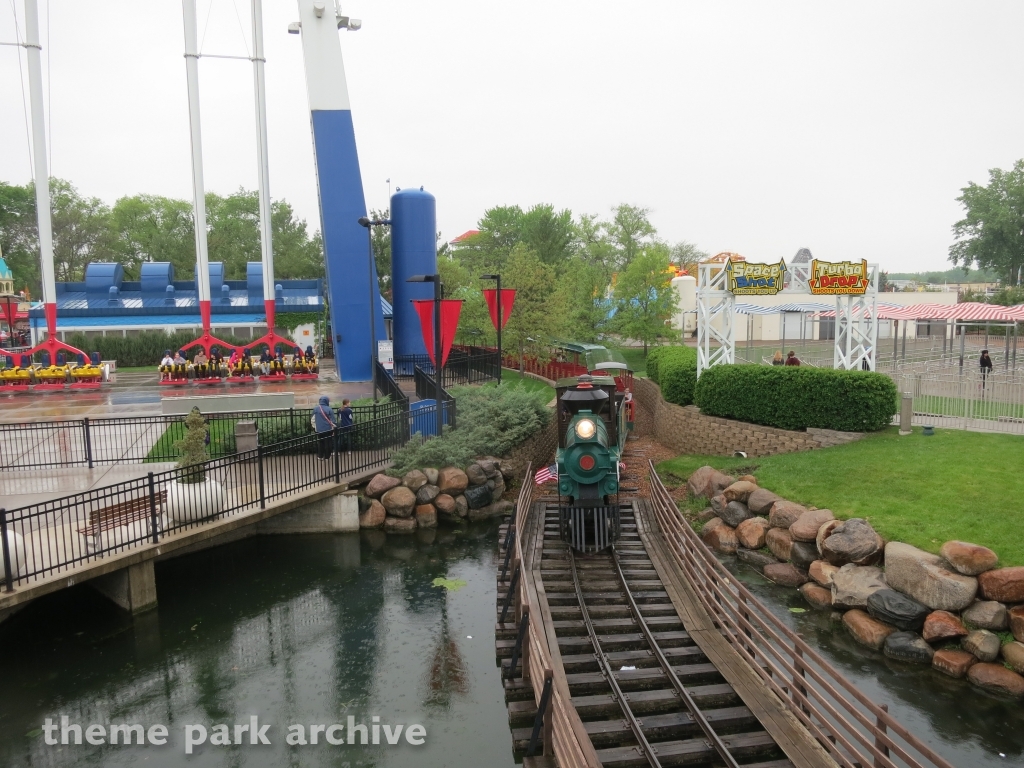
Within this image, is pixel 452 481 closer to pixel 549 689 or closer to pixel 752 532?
pixel 752 532

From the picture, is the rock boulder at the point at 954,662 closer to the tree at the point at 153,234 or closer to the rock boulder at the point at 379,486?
the rock boulder at the point at 379,486

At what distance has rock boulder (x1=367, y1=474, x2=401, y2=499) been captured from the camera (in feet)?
55.9

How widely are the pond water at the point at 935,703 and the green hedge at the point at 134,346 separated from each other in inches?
1444

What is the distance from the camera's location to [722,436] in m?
20.9

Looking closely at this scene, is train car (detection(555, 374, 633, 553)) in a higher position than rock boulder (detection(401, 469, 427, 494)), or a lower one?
higher

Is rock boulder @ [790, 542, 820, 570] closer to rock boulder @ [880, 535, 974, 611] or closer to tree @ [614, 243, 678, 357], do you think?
rock boulder @ [880, 535, 974, 611]

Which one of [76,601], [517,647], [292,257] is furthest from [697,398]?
[292,257]

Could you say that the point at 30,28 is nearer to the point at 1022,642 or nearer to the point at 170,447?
the point at 170,447

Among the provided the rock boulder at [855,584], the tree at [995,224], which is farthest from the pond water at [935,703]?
the tree at [995,224]

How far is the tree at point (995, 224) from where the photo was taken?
6066 cm

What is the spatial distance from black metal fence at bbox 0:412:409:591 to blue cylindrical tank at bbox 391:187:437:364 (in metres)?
14.1

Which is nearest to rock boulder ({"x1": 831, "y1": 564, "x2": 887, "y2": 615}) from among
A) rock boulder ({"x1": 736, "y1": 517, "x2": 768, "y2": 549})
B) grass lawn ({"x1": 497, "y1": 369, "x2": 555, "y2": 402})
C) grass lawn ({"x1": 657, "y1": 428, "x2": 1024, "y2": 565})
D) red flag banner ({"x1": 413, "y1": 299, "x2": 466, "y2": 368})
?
grass lawn ({"x1": 657, "y1": 428, "x2": 1024, "y2": 565})

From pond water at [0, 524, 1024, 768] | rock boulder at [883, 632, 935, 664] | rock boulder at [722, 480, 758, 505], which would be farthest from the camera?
rock boulder at [722, 480, 758, 505]

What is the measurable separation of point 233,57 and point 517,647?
32.8 metres
